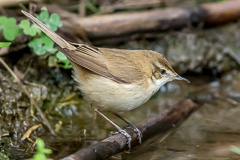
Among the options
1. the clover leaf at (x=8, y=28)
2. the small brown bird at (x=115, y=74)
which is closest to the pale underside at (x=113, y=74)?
the small brown bird at (x=115, y=74)

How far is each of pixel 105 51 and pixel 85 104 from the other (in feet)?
4.66

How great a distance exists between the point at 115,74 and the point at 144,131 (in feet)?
2.43

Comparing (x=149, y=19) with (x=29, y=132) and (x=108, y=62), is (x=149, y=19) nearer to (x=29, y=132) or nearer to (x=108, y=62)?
(x=108, y=62)

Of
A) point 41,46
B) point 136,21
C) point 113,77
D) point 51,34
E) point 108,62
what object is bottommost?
point 113,77

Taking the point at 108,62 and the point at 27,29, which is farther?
the point at 27,29

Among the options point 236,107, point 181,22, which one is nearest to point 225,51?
point 181,22

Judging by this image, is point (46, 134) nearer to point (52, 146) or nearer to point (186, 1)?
point (52, 146)

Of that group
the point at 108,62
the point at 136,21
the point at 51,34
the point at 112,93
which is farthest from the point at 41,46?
the point at 136,21

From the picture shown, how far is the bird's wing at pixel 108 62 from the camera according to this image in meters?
4.23

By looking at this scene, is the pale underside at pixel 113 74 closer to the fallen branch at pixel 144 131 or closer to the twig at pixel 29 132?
the fallen branch at pixel 144 131

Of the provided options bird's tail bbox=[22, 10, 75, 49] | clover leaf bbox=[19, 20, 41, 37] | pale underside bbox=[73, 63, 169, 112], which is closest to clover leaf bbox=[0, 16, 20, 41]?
clover leaf bbox=[19, 20, 41, 37]

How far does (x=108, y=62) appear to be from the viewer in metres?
4.42

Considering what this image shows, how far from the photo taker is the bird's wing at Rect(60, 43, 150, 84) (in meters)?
4.23

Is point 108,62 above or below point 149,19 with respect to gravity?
below
